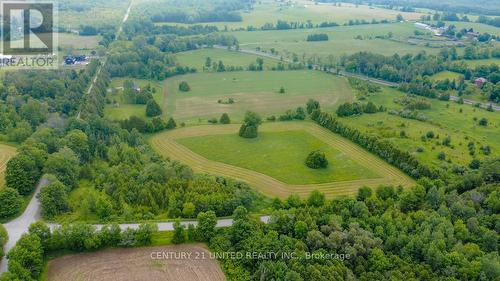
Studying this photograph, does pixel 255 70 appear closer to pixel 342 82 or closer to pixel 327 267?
pixel 342 82

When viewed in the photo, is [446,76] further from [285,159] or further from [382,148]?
[285,159]

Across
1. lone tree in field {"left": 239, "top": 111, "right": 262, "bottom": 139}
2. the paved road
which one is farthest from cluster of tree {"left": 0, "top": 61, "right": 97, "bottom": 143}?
lone tree in field {"left": 239, "top": 111, "right": 262, "bottom": 139}

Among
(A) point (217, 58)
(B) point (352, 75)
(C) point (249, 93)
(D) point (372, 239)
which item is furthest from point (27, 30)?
(D) point (372, 239)

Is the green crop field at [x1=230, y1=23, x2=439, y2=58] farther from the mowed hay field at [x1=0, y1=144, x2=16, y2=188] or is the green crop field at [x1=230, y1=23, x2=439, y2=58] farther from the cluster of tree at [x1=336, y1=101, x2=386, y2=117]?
the mowed hay field at [x1=0, y1=144, x2=16, y2=188]

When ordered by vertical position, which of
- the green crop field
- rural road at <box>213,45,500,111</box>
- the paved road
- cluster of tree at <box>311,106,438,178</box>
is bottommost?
the paved road

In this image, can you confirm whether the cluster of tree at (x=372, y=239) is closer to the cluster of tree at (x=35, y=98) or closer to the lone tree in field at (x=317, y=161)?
the lone tree in field at (x=317, y=161)

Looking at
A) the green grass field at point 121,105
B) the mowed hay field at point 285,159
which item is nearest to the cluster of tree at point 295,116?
the mowed hay field at point 285,159
